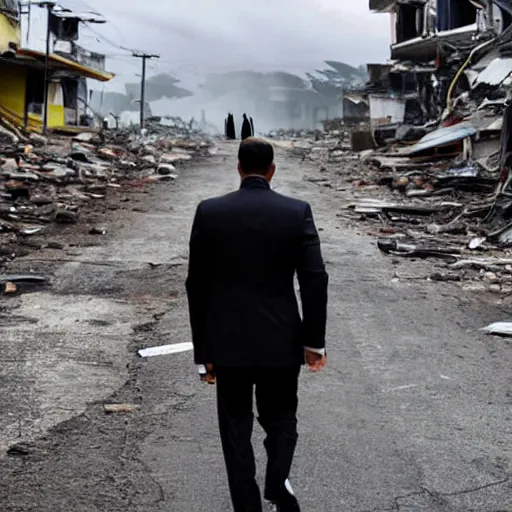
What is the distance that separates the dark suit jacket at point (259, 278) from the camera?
3.50 metres

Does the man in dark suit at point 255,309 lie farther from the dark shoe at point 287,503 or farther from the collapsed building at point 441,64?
the collapsed building at point 441,64

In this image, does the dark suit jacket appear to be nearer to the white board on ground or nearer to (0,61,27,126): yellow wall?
the white board on ground

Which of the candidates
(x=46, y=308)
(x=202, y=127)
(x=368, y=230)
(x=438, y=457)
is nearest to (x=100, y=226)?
(x=368, y=230)

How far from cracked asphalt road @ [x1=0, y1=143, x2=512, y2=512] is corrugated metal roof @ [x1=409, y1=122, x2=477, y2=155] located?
11394mm

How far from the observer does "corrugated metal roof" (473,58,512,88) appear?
20250mm

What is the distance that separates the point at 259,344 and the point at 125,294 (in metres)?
5.47

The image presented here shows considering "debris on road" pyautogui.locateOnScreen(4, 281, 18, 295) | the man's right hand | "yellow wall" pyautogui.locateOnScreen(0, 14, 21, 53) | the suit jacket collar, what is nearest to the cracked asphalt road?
"debris on road" pyautogui.locateOnScreen(4, 281, 18, 295)

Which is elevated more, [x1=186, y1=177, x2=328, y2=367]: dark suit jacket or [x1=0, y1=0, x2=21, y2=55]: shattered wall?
[x1=0, y1=0, x2=21, y2=55]: shattered wall

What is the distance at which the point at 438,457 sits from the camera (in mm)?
4664

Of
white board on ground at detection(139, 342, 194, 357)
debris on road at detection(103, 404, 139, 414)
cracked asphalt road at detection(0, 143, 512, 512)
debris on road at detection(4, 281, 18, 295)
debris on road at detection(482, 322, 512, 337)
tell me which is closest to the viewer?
cracked asphalt road at detection(0, 143, 512, 512)

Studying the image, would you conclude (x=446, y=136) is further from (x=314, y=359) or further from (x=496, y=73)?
(x=314, y=359)

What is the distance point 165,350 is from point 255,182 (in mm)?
3375

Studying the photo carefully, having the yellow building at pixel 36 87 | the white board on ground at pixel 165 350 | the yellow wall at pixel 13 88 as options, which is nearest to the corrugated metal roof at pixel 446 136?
the white board on ground at pixel 165 350

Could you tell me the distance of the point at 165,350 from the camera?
6750 millimetres
